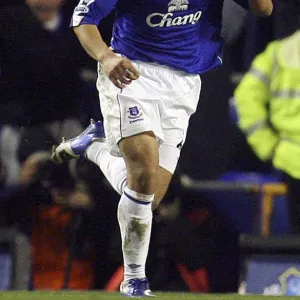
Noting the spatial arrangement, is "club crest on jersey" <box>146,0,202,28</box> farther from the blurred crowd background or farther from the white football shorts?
the blurred crowd background

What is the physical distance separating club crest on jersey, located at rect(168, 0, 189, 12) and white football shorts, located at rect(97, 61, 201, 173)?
24 cm

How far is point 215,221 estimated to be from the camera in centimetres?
454

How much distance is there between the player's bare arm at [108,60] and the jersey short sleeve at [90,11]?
0.02 meters

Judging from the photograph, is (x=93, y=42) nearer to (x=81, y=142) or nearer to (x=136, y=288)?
(x=81, y=142)

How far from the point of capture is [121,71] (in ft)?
10.6

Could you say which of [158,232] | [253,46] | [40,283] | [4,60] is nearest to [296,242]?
[158,232]

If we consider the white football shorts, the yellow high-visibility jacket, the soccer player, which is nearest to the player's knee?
the soccer player

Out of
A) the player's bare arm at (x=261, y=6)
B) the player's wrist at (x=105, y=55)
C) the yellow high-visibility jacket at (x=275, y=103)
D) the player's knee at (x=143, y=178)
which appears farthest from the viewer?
the yellow high-visibility jacket at (x=275, y=103)

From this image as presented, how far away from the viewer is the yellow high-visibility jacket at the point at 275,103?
4.47 m

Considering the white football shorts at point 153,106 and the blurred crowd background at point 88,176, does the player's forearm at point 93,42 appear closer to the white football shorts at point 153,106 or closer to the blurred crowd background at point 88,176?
the white football shorts at point 153,106

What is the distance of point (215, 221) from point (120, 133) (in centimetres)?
118

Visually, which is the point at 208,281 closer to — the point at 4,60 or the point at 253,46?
the point at 253,46

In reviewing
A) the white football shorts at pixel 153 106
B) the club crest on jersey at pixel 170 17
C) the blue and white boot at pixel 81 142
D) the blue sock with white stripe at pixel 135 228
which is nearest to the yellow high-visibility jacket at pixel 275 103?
the white football shorts at pixel 153 106

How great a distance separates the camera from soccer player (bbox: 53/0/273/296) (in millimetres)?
3498
